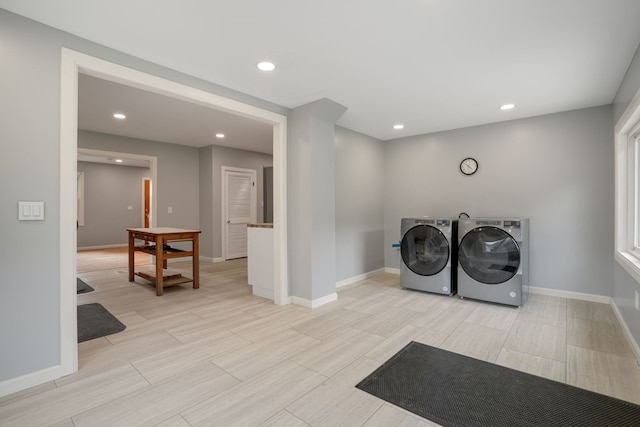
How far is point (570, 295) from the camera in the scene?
370 centimetres

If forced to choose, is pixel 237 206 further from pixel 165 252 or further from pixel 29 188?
pixel 29 188

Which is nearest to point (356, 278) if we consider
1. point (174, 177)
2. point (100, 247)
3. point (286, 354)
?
point (286, 354)

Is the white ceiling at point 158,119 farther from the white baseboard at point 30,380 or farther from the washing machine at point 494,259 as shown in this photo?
the washing machine at point 494,259

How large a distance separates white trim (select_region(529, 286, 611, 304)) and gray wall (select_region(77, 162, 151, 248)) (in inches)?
380

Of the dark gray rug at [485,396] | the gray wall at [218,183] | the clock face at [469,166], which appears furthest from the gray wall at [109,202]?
the dark gray rug at [485,396]

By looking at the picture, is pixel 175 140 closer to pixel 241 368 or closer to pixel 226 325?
pixel 226 325

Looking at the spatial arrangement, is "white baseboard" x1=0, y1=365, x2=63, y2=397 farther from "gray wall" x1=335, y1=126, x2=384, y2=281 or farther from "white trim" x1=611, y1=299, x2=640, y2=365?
"white trim" x1=611, y1=299, x2=640, y2=365

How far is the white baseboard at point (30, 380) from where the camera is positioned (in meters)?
1.83

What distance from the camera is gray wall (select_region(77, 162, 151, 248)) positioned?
854cm

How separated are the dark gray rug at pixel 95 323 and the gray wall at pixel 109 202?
642 centimetres

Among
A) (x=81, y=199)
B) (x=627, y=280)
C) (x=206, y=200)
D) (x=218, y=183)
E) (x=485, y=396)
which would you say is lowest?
(x=485, y=396)

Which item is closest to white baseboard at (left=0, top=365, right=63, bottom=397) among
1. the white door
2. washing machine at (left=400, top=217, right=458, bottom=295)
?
washing machine at (left=400, top=217, right=458, bottom=295)

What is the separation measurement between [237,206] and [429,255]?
430cm

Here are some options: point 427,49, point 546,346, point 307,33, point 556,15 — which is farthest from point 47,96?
point 546,346
